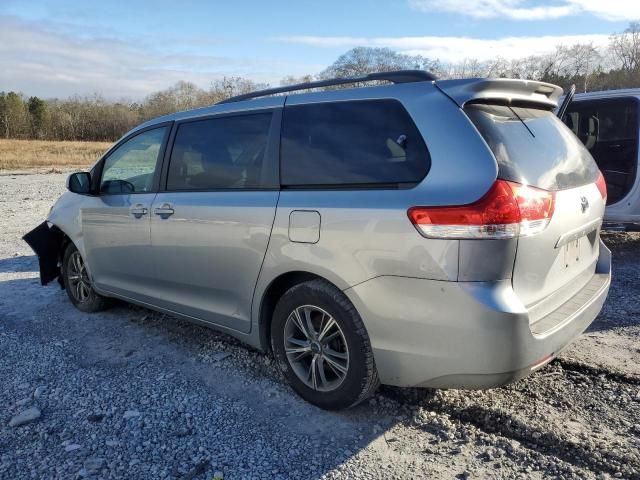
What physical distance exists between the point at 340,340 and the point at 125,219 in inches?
89.1

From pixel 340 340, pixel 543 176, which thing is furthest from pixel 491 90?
pixel 340 340

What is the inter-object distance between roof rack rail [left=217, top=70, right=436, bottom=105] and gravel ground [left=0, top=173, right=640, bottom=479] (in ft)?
6.37

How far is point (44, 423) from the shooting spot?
3.05 meters

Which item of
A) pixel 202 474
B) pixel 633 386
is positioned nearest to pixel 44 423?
pixel 202 474

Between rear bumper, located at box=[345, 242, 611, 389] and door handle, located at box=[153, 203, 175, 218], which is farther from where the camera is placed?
door handle, located at box=[153, 203, 175, 218]

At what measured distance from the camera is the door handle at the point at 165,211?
3.81 meters

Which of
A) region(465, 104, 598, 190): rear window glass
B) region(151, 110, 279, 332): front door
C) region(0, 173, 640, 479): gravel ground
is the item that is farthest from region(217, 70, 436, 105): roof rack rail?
region(0, 173, 640, 479): gravel ground

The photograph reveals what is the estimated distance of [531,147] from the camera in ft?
8.90

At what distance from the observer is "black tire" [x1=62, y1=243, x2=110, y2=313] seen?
4.96 meters

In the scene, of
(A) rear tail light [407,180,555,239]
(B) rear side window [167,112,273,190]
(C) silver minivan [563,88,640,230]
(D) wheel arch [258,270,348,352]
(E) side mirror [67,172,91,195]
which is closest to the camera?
(A) rear tail light [407,180,555,239]

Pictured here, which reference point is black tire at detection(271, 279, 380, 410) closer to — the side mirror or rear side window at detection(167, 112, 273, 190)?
rear side window at detection(167, 112, 273, 190)

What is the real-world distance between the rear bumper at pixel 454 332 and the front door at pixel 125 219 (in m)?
2.13

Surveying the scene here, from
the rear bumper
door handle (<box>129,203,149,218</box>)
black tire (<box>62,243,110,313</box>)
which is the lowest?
black tire (<box>62,243,110,313</box>)

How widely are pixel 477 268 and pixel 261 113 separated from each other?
6.01 ft
